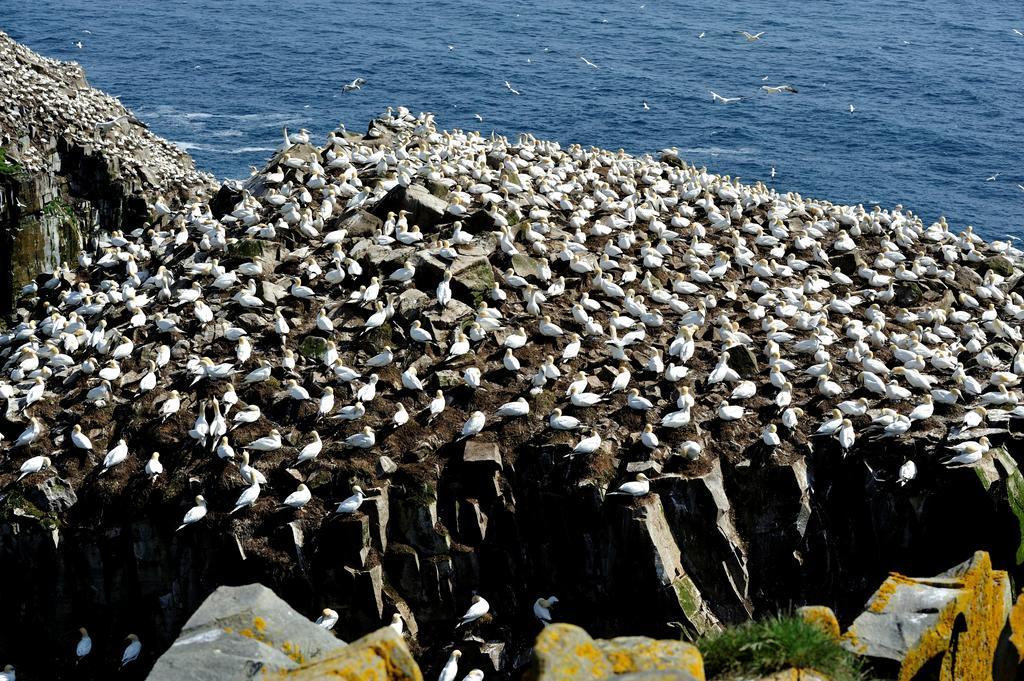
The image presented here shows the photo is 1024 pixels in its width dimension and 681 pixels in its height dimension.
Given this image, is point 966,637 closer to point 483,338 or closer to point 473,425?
point 473,425

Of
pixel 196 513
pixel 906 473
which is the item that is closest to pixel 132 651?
pixel 196 513

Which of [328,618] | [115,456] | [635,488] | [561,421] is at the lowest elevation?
[328,618]

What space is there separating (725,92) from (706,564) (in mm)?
78970

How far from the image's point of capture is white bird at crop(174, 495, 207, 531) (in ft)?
77.9

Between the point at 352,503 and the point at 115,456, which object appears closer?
the point at 352,503

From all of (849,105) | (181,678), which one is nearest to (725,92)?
(849,105)

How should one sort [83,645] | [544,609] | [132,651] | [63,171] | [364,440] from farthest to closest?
[63,171], [364,440], [83,645], [132,651], [544,609]

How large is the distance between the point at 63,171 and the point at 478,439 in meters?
34.3

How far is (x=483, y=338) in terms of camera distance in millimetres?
28641

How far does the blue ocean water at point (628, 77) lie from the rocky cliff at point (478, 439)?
4513 centimetres

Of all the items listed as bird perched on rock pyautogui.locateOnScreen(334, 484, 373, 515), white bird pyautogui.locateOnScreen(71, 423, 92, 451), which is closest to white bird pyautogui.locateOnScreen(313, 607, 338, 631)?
bird perched on rock pyautogui.locateOnScreen(334, 484, 373, 515)

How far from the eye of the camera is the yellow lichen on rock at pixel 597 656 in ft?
32.4

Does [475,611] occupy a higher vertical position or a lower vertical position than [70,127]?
lower

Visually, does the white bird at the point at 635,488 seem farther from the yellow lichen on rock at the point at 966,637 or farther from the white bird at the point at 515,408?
the yellow lichen on rock at the point at 966,637
